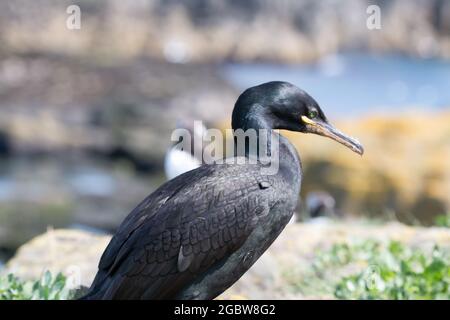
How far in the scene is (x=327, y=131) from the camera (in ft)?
15.5

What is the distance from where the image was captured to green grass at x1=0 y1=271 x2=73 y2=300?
5.11 m

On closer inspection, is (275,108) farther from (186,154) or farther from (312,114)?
(186,154)

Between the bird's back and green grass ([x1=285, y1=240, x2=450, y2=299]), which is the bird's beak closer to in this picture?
the bird's back

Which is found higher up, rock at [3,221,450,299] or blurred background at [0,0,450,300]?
blurred background at [0,0,450,300]

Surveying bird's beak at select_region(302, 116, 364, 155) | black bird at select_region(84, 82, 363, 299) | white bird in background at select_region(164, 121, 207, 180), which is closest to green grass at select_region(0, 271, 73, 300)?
black bird at select_region(84, 82, 363, 299)

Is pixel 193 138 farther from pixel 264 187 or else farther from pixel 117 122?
pixel 117 122

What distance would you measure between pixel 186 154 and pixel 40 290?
200 inches

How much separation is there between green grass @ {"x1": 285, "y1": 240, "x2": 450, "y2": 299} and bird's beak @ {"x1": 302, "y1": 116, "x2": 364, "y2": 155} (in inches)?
43.5

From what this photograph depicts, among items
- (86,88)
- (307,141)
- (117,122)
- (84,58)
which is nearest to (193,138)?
(307,141)

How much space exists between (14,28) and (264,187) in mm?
31268

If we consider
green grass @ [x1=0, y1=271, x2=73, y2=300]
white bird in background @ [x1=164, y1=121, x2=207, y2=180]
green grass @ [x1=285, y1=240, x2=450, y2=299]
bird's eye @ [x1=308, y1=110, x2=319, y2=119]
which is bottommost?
green grass @ [x1=0, y1=271, x2=73, y2=300]

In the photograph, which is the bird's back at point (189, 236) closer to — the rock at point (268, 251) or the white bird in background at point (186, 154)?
the rock at point (268, 251)

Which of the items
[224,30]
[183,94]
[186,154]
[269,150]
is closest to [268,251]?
[269,150]

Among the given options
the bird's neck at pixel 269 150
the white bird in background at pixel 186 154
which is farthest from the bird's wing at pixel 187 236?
the white bird in background at pixel 186 154
